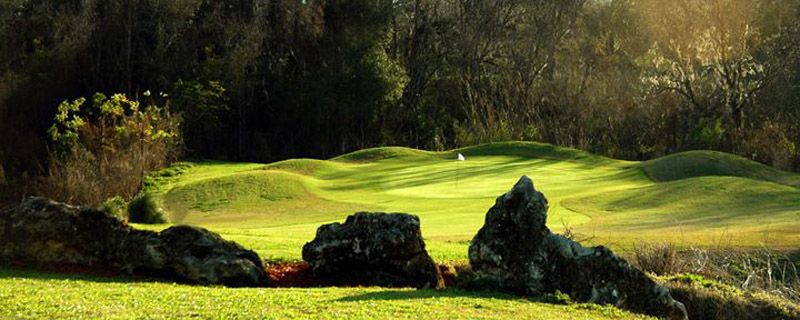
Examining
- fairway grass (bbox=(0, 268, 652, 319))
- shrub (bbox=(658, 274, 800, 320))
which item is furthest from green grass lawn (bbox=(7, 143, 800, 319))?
shrub (bbox=(658, 274, 800, 320))

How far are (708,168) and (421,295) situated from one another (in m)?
16.2

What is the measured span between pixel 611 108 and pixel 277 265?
954 inches

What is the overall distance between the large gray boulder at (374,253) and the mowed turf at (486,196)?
1.09 m

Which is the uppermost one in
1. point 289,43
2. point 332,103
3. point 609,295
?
point 289,43

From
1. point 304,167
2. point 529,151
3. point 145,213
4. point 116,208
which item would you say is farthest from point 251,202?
point 529,151

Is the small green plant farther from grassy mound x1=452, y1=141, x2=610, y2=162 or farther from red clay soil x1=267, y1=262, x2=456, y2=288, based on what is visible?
grassy mound x1=452, y1=141, x2=610, y2=162

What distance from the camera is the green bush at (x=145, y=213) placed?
17797 mm

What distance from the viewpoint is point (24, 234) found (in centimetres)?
1071

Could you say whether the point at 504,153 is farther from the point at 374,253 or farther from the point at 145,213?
the point at 374,253

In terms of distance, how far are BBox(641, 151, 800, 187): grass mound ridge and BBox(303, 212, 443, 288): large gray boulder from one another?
44.8ft

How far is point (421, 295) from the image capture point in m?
9.16

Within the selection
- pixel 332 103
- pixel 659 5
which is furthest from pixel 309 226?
pixel 659 5

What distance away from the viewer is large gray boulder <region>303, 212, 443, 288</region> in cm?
1060

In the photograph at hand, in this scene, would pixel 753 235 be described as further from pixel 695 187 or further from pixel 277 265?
pixel 277 265
